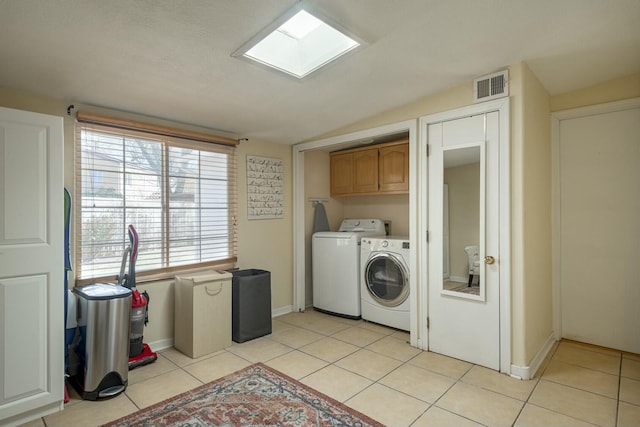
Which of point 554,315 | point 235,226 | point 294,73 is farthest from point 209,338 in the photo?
point 554,315

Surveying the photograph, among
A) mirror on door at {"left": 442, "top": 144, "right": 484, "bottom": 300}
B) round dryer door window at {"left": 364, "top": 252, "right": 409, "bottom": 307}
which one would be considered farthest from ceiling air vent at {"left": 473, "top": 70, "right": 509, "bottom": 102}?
round dryer door window at {"left": 364, "top": 252, "right": 409, "bottom": 307}

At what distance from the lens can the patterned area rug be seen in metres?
2.02

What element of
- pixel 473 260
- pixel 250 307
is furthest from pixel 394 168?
pixel 250 307

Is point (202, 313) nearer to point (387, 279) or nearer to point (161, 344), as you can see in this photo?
point (161, 344)

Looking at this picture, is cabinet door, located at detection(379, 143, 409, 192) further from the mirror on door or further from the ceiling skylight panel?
the ceiling skylight panel

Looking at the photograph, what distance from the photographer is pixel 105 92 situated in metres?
2.52

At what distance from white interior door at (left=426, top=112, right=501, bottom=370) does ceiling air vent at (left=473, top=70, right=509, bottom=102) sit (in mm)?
140

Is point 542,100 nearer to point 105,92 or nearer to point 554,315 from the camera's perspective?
point 554,315

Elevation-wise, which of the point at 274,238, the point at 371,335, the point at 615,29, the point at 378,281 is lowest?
the point at 371,335

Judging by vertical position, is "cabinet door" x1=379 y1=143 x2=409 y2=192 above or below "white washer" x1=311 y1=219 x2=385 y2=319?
above

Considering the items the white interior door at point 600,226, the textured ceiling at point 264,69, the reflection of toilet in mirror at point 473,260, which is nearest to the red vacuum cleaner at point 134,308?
the textured ceiling at point 264,69

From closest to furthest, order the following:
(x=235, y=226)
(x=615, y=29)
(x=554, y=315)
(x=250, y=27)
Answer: (x=250, y=27) → (x=615, y=29) → (x=554, y=315) → (x=235, y=226)

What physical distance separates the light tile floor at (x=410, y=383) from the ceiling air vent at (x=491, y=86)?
84.3 inches

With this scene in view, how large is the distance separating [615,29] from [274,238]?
346cm
